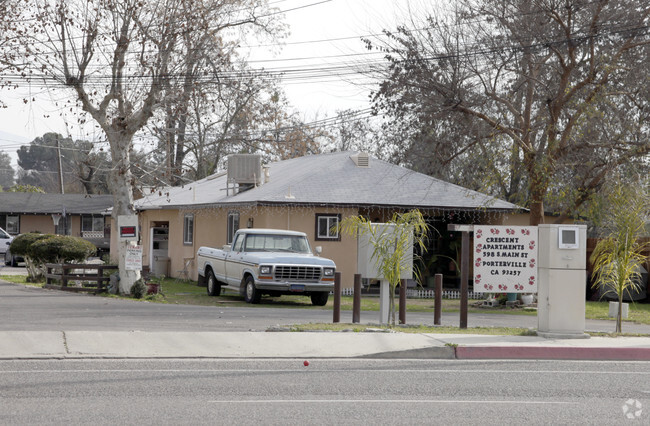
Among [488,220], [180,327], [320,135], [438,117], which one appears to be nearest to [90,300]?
[180,327]

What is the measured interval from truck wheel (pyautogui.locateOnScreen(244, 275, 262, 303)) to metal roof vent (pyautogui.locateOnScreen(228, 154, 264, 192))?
870cm

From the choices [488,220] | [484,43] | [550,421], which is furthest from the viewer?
[488,220]

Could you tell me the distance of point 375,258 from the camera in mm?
15836

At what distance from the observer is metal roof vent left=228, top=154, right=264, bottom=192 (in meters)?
30.7

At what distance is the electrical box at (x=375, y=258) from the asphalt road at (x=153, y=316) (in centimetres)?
187

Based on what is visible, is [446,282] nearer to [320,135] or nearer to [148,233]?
[148,233]

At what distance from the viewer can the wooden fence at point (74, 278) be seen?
2422 centimetres

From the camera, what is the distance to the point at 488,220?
30078 millimetres

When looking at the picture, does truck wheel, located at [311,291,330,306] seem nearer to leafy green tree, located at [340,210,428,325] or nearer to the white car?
leafy green tree, located at [340,210,428,325]

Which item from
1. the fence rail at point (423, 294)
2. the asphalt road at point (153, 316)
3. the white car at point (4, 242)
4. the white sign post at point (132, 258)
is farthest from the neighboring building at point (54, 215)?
the asphalt road at point (153, 316)

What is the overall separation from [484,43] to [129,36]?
31.9ft

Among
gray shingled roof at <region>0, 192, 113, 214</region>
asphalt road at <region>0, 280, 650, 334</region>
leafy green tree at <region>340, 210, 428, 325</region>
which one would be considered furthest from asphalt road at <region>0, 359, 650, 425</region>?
gray shingled roof at <region>0, 192, 113, 214</region>

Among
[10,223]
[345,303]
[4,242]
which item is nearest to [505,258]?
[345,303]

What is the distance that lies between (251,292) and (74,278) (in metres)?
5.84
